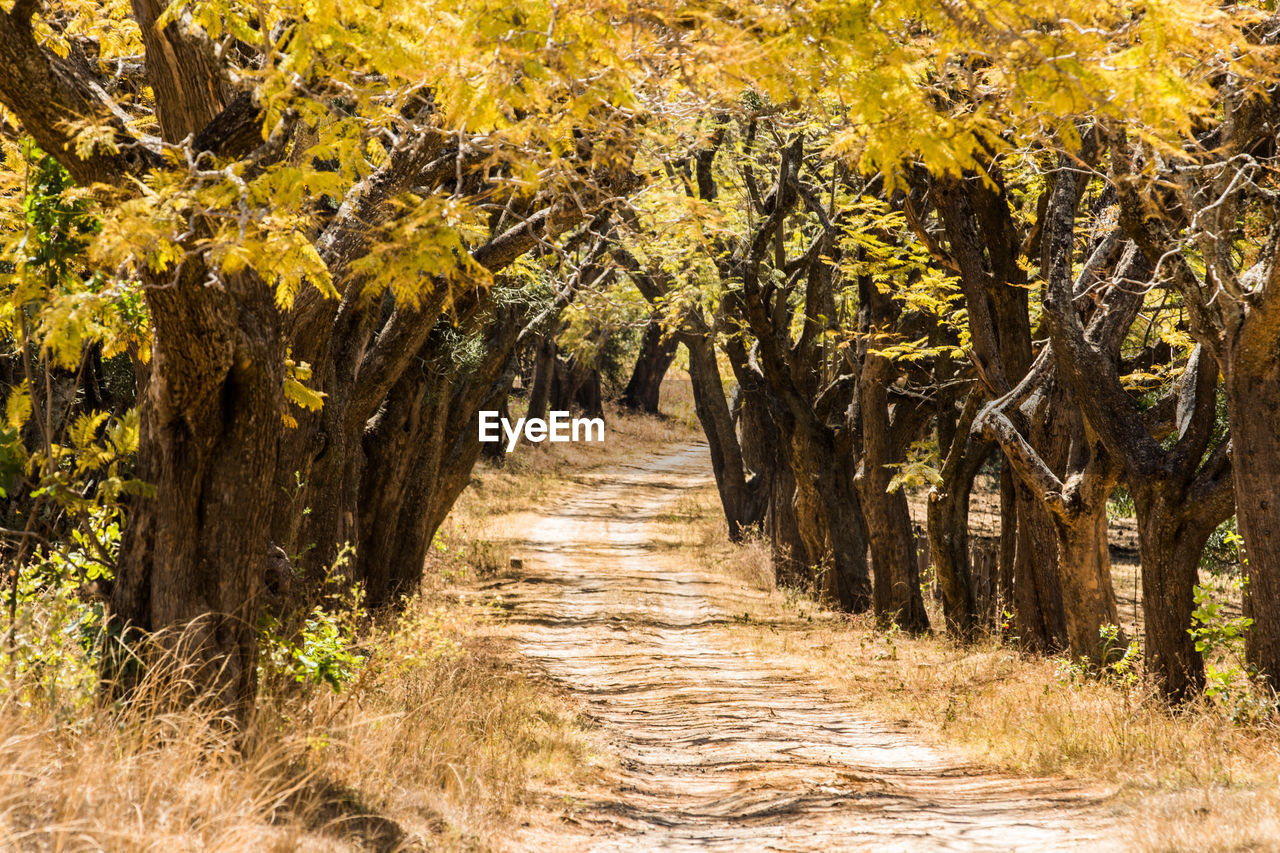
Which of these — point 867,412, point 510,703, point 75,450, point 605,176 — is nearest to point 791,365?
point 867,412

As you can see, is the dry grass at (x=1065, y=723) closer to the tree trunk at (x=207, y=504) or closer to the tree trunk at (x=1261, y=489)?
the tree trunk at (x=1261, y=489)

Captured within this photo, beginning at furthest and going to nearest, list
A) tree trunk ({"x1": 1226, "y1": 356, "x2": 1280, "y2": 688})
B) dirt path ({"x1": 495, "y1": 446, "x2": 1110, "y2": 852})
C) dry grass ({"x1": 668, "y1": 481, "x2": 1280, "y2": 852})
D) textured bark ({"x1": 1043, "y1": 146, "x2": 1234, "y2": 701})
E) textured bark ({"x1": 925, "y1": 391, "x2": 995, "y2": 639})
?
textured bark ({"x1": 925, "y1": 391, "x2": 995, "y2": 639}) < textured bark ({"x1": 1043, "y1": 146, "x2": 1234, "y2": 701}) < tree trunk ({"x1": 1226, "y1": 356, "x2": 1280, "y2": 688}) < dirt path ({"x1": 495, "y1": 446, "x2": 1110, "y2": 852}) < dry grass ({"x1": 668, "y1": 481, "x2": 1280, "y2": 852})

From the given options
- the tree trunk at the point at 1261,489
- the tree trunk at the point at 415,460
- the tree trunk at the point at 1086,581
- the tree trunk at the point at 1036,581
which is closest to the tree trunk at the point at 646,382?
the tree trunk at the point at 415,460

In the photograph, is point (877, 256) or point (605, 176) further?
point (877, 256)

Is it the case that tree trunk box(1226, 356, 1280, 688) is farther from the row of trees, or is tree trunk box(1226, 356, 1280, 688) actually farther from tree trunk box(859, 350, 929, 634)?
tree trunk box(859, 350, 929, 634)

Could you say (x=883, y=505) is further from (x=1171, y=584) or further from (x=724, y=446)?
(x=724, y=446)

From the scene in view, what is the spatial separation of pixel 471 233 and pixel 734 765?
4.38 m

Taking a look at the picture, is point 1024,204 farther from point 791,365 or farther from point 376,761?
point 376,761

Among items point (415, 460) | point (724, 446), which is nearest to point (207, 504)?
point (415, 460)

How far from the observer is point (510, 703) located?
8086mm

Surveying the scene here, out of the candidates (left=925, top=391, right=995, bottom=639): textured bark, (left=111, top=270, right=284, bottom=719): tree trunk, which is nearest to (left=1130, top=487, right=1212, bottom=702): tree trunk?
(left=925, top=391, right=995, bottom=639): textured bark

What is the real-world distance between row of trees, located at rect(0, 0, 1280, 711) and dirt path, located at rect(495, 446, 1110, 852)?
2105 millimetres

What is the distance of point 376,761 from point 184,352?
7.53ft

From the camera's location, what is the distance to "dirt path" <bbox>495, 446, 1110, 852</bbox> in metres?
5.59
